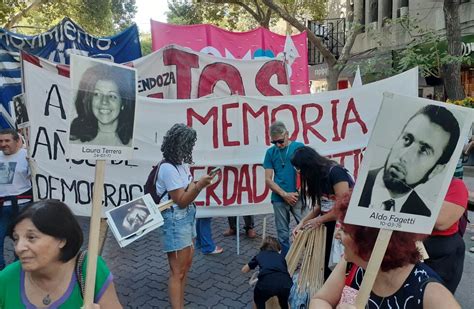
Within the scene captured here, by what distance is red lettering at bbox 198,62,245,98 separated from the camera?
589 centimetres

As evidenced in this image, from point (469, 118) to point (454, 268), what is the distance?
146 centimetres

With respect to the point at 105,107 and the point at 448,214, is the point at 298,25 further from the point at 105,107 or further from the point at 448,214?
the point at 105,107

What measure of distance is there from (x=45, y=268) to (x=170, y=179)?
4.87ft

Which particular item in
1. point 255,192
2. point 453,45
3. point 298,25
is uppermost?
point 298,25

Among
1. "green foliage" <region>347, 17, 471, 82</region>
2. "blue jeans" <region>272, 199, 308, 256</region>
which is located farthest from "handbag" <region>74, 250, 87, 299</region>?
"green foliage" <region>347, 17, 471, 82</region>

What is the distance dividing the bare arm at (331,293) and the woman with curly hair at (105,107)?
116cm

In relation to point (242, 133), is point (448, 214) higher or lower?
lower

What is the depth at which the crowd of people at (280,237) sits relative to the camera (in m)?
1.65

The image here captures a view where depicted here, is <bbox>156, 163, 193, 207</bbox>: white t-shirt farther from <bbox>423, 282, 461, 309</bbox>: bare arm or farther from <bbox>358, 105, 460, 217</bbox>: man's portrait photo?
<bbox>423, 282, 461, 309</bbox>: bare arm

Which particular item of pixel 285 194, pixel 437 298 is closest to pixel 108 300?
pixel 437 298

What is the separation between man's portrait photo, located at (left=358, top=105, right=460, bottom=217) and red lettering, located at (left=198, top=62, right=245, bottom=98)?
453cm

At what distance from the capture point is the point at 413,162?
1.59m

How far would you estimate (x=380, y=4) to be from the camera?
62.9 feet

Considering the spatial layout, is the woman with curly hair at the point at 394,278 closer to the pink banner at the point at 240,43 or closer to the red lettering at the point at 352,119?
the red lettering at the point at 352,119
